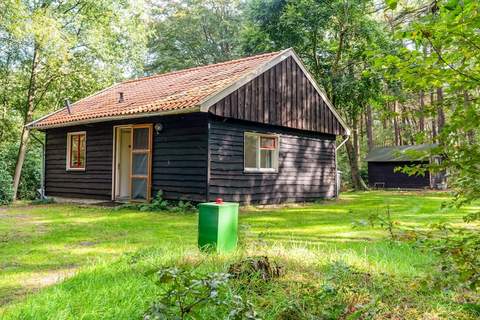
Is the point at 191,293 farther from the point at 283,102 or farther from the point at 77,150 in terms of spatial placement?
the point at 77,150

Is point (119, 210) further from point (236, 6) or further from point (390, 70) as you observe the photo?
point (236, 6)

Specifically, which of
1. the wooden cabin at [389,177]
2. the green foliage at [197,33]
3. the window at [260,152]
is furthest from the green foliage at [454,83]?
the green foliage at [197,33]

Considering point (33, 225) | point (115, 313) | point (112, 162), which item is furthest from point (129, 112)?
point (115, 313)

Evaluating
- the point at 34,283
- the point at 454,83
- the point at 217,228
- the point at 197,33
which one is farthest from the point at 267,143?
the point at 197,33

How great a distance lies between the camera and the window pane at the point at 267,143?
12.0m

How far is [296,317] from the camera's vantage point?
2.61 m

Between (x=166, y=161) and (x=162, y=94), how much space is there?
2.23 metres

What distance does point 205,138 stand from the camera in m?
10.1

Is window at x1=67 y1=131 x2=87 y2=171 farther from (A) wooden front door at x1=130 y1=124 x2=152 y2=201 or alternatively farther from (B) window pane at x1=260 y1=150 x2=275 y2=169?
(B) window pane at x1=260 y1=150 x2=275 y2=169

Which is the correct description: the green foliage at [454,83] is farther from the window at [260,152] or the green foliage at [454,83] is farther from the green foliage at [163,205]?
the window at [260,152]

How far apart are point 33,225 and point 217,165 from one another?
4.29 m

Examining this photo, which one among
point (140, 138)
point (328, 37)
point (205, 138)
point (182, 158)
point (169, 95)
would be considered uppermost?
point (328, 37)

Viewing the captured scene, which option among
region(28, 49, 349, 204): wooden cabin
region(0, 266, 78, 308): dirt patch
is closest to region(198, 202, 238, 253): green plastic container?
region(0, 266, 78, 308): dirt patch

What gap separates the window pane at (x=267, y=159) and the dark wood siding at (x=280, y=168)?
275 millimetres
